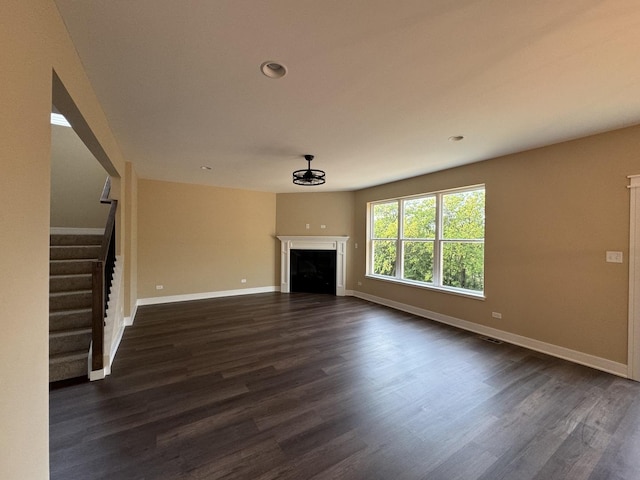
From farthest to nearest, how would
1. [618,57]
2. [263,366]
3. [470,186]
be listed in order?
[470,186] → [263,366] → [618,57]

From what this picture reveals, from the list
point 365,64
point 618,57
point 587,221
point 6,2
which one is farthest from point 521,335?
point 6,2

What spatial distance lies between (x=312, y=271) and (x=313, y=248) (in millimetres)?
632

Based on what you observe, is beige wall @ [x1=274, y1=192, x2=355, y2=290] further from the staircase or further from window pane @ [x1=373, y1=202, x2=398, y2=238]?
the staircase

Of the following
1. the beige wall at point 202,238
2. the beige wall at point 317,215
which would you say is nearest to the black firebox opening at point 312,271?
the beige wall at point 317,215

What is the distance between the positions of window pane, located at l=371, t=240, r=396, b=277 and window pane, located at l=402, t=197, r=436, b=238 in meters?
0.47

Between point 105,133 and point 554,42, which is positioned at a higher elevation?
point 554,42

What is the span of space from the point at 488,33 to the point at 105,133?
3.22 meters

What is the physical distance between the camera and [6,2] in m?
0.90

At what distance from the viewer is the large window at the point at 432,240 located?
409 cm

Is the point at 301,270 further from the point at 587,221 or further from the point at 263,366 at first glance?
the point at 587,221

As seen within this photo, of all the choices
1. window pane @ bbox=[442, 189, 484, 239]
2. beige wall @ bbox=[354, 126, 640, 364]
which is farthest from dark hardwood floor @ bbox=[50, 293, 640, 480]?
window pane @ bbox=[442, 189, 484, 239]

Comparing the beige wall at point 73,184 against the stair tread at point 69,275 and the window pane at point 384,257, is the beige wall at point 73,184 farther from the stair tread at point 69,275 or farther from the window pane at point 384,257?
the window pane at point 384,257

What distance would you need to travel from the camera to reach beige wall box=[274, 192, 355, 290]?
645 cm

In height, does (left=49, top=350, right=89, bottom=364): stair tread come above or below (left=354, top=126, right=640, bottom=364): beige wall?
below
